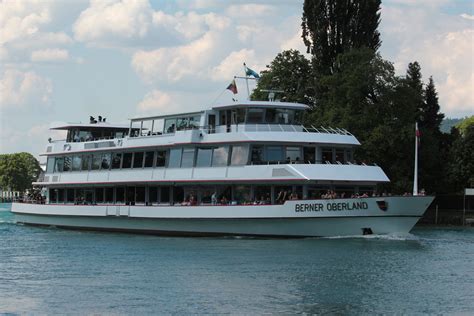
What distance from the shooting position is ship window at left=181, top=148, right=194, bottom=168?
51375mm

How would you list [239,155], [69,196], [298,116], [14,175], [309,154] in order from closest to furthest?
[239,155] < [309,154] < [298,116] < [69,196] < [14,175]

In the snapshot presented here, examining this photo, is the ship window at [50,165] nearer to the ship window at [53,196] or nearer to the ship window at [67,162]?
the ship window at [53,196]

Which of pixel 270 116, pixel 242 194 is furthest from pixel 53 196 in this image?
pixel 270 116

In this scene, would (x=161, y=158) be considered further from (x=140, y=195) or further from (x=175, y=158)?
(x=140, y=195)

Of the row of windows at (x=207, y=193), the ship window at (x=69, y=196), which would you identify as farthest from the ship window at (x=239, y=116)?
the ship window at (x=69, y=196)

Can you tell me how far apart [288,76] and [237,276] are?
4528 centimetres

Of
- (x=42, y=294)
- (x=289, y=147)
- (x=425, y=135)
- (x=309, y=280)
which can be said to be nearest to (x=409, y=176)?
(x=425, y=135)

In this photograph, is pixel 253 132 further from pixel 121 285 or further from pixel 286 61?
pixel 286 61

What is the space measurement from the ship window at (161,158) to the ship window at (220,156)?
4027mm

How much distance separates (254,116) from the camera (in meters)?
50.6

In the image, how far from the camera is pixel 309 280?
109 ft

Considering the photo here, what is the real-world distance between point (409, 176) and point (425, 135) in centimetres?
456

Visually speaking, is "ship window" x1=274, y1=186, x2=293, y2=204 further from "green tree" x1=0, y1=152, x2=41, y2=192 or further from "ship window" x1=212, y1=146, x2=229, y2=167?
"green tree" x1=0, y1=152, x2=41, y2=192

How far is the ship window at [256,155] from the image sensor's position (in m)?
48.8
